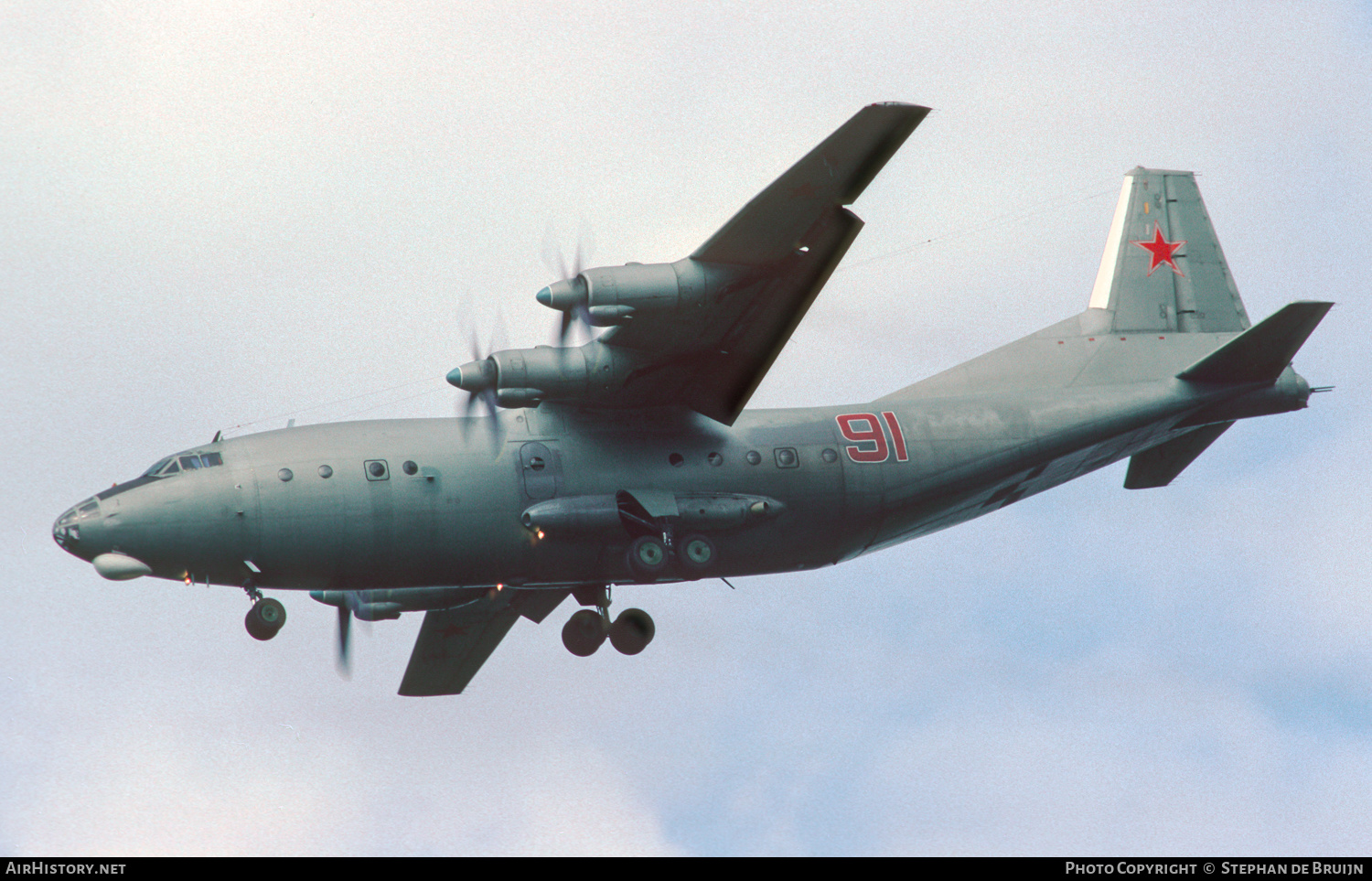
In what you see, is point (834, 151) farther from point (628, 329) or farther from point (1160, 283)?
point (1160, 283)

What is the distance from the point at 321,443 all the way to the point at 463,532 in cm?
233

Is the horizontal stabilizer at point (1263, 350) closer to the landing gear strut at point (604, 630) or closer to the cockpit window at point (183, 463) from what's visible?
the landing gear strut at point (604, 630)

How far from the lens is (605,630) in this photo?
27891 mm

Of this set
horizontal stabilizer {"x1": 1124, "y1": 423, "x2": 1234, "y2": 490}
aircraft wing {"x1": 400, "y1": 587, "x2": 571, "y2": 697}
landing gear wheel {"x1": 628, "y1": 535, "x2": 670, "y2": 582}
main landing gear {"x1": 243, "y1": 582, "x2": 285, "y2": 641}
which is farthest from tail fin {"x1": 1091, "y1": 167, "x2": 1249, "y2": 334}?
main landing gear {"x1": 243, "y1": 582, "x2": 285, "y2": 641}

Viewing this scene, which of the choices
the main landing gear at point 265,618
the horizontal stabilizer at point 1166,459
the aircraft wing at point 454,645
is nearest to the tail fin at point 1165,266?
the horizontal stabilizer at point 1166,459

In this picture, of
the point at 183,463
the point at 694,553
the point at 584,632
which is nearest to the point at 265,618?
the point at 183,463

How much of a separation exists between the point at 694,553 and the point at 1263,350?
942 centimetres

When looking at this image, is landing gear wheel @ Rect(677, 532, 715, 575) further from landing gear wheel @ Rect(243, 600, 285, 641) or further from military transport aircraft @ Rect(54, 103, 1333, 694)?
landing gear wheel @ Rect(243, 600, 285, 641)

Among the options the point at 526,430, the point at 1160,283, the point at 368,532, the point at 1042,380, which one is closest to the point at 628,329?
the point at 526,430

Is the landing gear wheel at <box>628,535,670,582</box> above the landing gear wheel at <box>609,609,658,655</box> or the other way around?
above

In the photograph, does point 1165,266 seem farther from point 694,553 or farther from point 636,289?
point 636,289

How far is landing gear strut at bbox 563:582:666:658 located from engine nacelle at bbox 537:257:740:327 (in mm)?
A: 5012

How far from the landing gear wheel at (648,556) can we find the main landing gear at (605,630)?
5.06 feet

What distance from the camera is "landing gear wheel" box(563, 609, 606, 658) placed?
2781 centimetres
